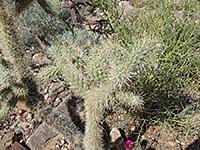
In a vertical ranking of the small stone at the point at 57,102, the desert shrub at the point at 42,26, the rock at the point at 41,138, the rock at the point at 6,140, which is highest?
the desert shrub at the point at 42,26

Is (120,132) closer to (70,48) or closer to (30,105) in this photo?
(30,105)

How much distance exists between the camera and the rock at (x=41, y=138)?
6.27ft

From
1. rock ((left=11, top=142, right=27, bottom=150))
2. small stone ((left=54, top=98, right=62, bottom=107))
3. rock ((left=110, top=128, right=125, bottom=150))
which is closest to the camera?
rock ((left=110, top=128, right=125, bottom=150))

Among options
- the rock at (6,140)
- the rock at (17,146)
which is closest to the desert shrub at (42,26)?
the rock at (6,140)

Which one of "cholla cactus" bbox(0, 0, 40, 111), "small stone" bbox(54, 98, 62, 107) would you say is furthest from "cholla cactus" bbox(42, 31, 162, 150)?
"small stone" bbox(54, 98, 62, 107)

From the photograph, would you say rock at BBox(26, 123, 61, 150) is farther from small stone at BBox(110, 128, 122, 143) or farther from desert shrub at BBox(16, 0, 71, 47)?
desert shrub at BBox(16, 0, 71, 47)

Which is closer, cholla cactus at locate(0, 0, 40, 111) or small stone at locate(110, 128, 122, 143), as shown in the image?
cholla cactus at locate(0, 0, 40, 111)

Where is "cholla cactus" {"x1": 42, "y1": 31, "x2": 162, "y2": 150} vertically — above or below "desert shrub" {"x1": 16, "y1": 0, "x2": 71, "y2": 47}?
below

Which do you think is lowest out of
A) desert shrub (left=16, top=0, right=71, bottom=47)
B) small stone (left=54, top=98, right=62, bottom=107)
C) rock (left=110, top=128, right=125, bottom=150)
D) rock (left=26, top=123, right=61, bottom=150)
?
rock (left=110, top=128, right=125, bottom=150)

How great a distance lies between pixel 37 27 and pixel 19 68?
6.90ft

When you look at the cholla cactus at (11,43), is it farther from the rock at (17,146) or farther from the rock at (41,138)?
the rock at (17,146)

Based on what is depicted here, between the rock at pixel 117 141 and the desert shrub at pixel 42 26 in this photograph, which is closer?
the rock at pixel 117 141

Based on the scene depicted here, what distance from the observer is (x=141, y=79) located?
5.38ft

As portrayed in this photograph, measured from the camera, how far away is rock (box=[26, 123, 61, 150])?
191cm
